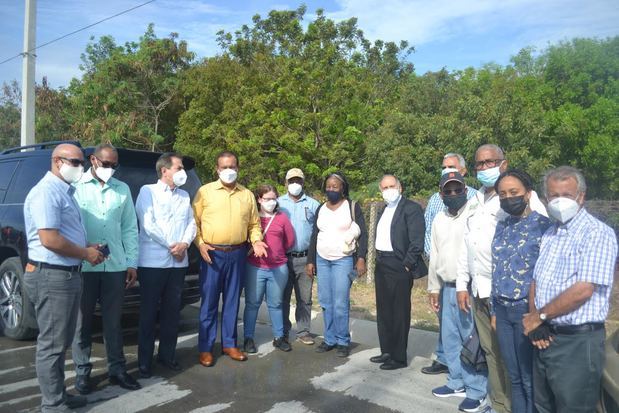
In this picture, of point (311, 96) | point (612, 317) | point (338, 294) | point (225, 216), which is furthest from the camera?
point (311, 96)

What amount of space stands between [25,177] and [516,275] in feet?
17.4

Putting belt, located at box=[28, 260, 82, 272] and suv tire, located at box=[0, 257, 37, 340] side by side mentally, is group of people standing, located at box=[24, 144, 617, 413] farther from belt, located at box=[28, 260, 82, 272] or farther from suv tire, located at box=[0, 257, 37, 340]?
suv tire, located at box=[0, 257, 37, 340]

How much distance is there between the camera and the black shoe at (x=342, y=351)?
544cm

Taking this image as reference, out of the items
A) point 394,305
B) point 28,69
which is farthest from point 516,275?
point 28,69

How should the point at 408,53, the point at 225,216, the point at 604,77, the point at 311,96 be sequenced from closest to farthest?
the point at 225,216, the point at 311,96, the point at 604,77, the point at 408,53

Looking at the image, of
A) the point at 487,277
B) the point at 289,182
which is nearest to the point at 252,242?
the point at 289,182

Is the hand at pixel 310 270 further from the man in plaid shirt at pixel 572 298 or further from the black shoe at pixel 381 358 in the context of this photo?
the man in plaid shirt at pixel 572 298

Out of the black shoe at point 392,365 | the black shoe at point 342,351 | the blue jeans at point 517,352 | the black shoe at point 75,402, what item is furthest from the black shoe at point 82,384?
the blue jeans at point 517,352

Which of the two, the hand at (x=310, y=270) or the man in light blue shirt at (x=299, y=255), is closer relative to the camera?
the hand at (x=310, y=270)

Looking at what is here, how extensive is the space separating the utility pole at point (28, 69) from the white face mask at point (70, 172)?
10.5 meters

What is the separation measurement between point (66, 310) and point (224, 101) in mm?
19444

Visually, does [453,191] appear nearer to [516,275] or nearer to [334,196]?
[516,275]

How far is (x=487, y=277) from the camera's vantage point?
3740mm

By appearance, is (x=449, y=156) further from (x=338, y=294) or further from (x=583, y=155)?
(x=583, y=155)
